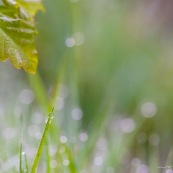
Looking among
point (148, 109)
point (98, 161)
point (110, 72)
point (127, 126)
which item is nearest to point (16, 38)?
point (98, 161)

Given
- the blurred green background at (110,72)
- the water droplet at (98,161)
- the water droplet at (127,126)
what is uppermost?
the blurred green background at (110,72)

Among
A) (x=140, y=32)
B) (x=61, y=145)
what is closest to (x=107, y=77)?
(x=140, y=32)

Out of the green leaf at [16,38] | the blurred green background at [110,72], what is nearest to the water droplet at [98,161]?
the blurred green background at [110,72]

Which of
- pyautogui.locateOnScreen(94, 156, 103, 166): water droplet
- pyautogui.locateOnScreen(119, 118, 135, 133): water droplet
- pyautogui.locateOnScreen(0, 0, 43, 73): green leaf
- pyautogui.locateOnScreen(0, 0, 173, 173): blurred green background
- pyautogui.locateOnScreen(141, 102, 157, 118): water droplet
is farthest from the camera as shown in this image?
pyautogui.locateOnScreen(141, 102, 157, 118): water droplet

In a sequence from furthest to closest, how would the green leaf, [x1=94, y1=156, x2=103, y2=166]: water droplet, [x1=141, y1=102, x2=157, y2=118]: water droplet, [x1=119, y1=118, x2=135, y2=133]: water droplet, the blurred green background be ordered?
[x1=141, y1=102, x2=157, y2=118]: water droplet
the blurred green background
[x1=119, y1=118, x2=135, y2=133]: water droplet
[x1=94, y1=156, x2=103, y2=166]: water droplet
the green leaf

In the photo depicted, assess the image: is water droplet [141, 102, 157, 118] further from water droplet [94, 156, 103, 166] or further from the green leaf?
the green leaf

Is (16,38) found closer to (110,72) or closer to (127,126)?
(127,126)

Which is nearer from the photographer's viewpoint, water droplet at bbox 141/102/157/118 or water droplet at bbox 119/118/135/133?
water droplet at bbox 119/118/135/133

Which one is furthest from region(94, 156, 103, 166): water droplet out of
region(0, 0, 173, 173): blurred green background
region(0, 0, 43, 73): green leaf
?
region(0, 0, 43, 73): green leaf

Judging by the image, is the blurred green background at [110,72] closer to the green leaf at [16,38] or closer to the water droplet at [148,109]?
the water droplet at [148,109]
